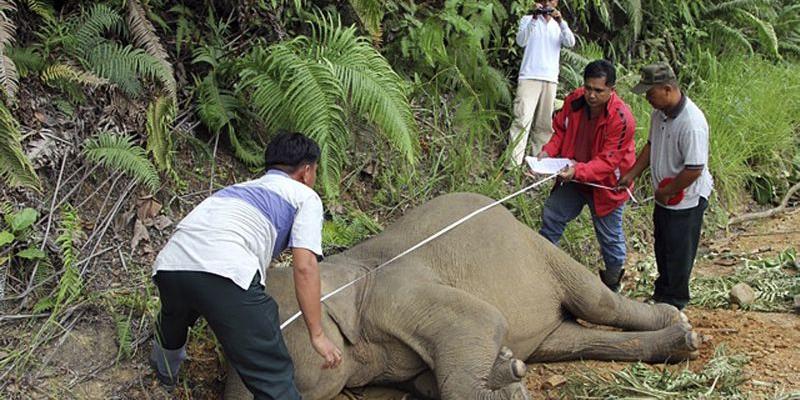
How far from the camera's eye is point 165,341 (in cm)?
416

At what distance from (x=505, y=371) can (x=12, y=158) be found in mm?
3088

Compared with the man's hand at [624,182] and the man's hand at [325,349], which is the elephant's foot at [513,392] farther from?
the man's hand at [624,182]

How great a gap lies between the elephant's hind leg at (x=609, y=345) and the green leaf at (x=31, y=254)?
9.79ft

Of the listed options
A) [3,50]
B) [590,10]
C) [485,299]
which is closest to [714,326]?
[485,299]

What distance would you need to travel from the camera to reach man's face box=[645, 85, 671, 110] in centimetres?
515

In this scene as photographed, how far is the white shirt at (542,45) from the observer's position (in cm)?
824

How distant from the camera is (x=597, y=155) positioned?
5629 mm

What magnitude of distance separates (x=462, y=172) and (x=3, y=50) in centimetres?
379

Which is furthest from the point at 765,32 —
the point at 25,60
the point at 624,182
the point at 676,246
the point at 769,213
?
the point at 25,60

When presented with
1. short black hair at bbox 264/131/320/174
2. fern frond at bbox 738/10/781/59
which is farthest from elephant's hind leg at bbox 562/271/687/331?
fern frond at bbox 738/10/781/59

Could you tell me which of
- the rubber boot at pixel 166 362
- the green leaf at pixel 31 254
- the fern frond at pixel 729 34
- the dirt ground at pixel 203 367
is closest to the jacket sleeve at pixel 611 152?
the dirt ground at pixel 203 367

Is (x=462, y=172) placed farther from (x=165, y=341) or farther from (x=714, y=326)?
(x=165, y=341)

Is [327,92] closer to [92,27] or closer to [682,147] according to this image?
[92,27]

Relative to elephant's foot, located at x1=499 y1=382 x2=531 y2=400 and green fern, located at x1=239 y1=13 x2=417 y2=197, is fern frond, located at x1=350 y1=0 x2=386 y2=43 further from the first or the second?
elephant's foot, located at x1=499 y1=382 x2=531 y2=400
